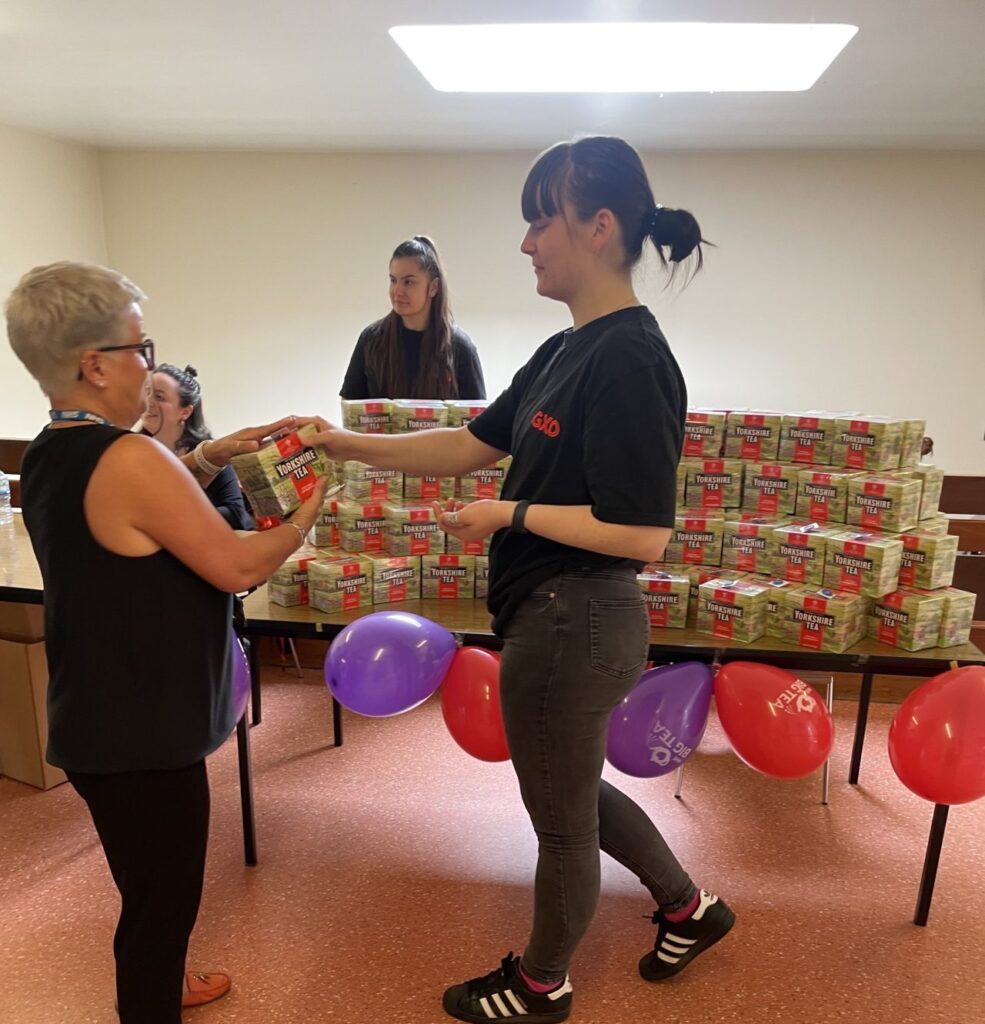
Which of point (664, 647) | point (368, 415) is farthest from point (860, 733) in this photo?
point (368, 415)

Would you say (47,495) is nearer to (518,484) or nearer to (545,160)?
(518,484)

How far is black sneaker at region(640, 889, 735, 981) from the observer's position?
1.70 metres

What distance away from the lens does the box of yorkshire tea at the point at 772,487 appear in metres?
2.10

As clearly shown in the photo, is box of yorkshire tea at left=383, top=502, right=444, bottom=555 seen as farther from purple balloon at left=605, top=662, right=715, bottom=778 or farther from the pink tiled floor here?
the pink tiled floor

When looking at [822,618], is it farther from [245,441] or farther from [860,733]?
[245,441]

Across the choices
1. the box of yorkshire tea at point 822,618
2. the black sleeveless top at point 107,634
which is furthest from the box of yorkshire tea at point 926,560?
the black sleeveless top at point 107,634

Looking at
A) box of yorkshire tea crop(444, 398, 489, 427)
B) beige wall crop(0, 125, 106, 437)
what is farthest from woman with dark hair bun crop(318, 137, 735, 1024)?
beige wall crop(0, 125, 106, 437)

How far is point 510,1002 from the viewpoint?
1575 mm

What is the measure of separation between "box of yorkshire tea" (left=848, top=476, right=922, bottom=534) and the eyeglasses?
167cm

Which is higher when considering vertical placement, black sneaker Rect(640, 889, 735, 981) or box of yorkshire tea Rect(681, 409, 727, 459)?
box of yorkshire tea Rect(681, 409, 727, 459)

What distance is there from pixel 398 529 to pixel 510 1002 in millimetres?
1123

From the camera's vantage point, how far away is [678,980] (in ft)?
5.66

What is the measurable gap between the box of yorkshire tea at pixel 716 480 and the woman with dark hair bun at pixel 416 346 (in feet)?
3.29

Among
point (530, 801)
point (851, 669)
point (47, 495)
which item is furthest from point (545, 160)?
point (851, 669)
